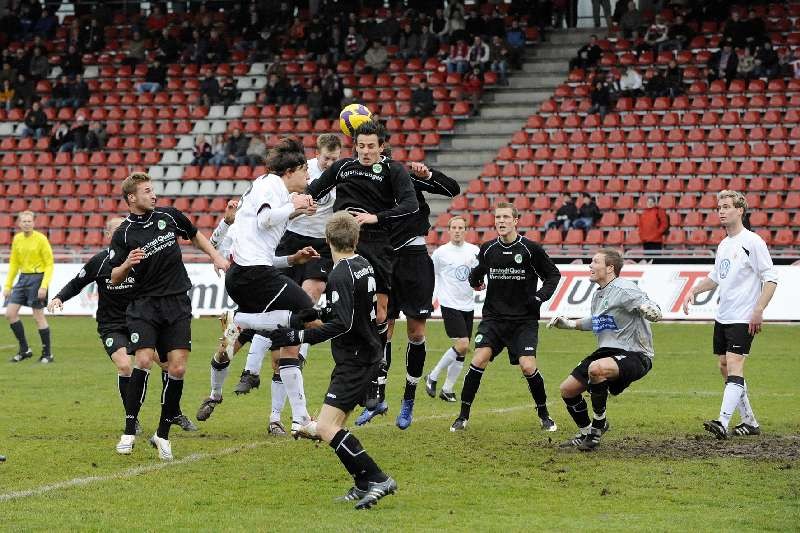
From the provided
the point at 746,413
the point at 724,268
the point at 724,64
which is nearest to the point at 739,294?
the point at 724,268

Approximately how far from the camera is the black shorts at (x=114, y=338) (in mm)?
11784

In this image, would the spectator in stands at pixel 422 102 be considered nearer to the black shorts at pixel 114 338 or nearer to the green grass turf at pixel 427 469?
the green grass turf at pixel 427 469

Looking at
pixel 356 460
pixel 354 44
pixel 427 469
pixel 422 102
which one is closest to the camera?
pixel 356 460

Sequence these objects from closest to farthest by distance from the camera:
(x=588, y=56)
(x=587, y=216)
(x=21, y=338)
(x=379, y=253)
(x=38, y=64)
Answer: (x=379, y=253), (x=21, y=338), (x=587, y=216), (x=588, y=56), (x=38, y=64)

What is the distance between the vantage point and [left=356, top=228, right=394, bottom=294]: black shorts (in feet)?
37.2

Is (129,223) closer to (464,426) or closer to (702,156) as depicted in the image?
(464,426)

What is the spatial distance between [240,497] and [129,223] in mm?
2982

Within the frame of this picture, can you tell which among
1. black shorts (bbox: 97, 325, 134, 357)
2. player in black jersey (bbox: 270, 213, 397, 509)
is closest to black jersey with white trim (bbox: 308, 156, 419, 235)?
black shorts (bbox: 97, 325, 134, 357)

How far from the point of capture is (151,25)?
131 ft

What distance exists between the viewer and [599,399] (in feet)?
34.8

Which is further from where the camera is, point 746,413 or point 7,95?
point 7,95

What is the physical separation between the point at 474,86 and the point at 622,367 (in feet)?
78.6

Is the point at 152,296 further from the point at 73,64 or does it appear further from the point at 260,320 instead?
the point at 73,64

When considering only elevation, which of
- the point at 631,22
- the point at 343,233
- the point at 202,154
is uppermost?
the point at 631,22
